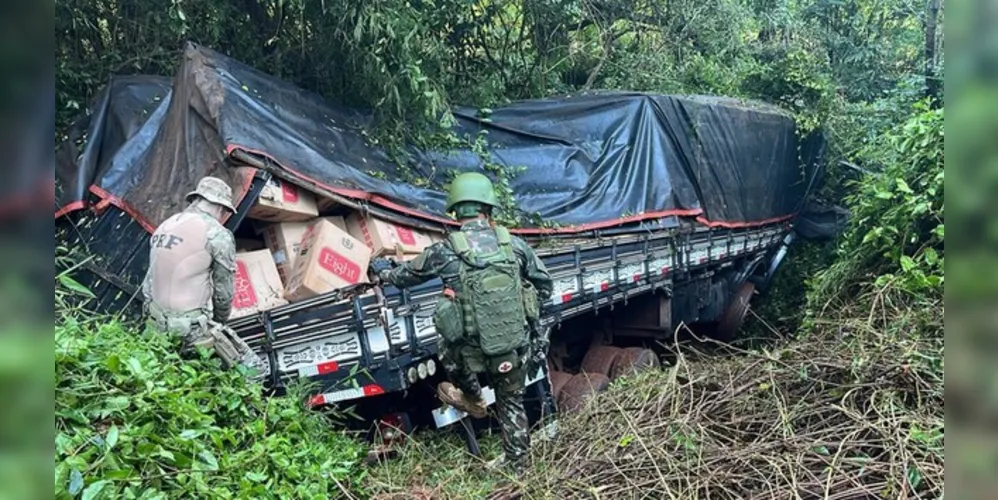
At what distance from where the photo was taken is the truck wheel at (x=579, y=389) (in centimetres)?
543

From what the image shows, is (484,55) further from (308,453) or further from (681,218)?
(308,453)

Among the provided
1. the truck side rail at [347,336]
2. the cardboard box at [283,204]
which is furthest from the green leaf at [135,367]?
the cardboard box at [283,204]

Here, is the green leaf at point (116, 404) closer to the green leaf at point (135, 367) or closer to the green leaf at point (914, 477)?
the green leaf at point (135, 367)

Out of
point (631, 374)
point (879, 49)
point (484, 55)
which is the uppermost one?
point (484, 55)

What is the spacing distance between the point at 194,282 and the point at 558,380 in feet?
9.88

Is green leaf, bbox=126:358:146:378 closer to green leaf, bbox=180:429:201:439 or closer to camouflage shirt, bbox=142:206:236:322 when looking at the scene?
green leaf, bbox=180:429:201:439

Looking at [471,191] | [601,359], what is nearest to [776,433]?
[471,191]

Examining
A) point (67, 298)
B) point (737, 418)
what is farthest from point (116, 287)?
point (737, 418)

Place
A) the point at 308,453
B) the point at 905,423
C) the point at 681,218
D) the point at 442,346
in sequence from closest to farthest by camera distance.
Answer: the point at 905,423
the point at 308,453
the point at 442,346
the point at 681,218

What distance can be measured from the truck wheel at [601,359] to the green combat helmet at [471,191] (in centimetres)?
267

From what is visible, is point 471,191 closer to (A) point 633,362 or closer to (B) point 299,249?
(B) point 299,249

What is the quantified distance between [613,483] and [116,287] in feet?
9.74

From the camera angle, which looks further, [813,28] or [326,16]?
[813,28]

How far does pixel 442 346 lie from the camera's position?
401cm
